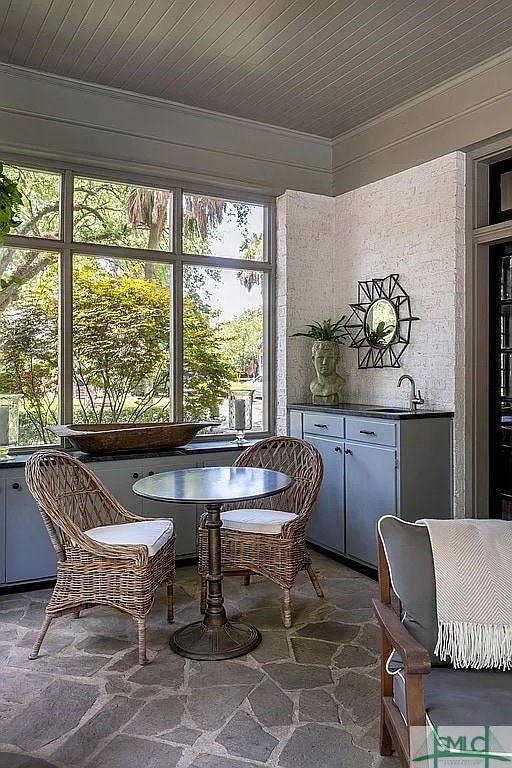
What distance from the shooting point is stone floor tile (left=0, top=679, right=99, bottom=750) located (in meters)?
2.30

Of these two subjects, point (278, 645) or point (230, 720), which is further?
point (278, 645)

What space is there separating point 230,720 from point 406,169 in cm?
376

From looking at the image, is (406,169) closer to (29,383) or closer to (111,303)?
(111,303)

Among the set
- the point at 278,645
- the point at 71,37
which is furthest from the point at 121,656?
the point at 71,37

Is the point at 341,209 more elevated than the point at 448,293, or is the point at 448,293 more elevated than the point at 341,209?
the point at 341,209

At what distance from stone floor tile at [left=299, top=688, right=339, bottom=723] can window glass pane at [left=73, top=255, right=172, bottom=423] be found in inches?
99.3

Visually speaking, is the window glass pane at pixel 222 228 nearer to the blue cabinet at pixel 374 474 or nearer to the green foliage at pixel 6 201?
the blue cabinet at pixel 374 474

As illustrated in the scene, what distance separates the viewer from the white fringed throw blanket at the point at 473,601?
189 cm

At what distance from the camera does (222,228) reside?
4.99 metres

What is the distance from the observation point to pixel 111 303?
4.53m

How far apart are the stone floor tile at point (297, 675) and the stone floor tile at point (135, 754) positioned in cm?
63

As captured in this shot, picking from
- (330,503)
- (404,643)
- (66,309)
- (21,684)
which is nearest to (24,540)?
(21,684)

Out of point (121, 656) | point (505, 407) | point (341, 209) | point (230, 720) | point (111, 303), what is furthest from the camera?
point (341, 209)

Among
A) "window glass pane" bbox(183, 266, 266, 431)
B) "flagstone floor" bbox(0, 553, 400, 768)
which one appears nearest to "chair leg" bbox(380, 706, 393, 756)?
"flagstone floor" bbox(0, 553, 400, 768)
